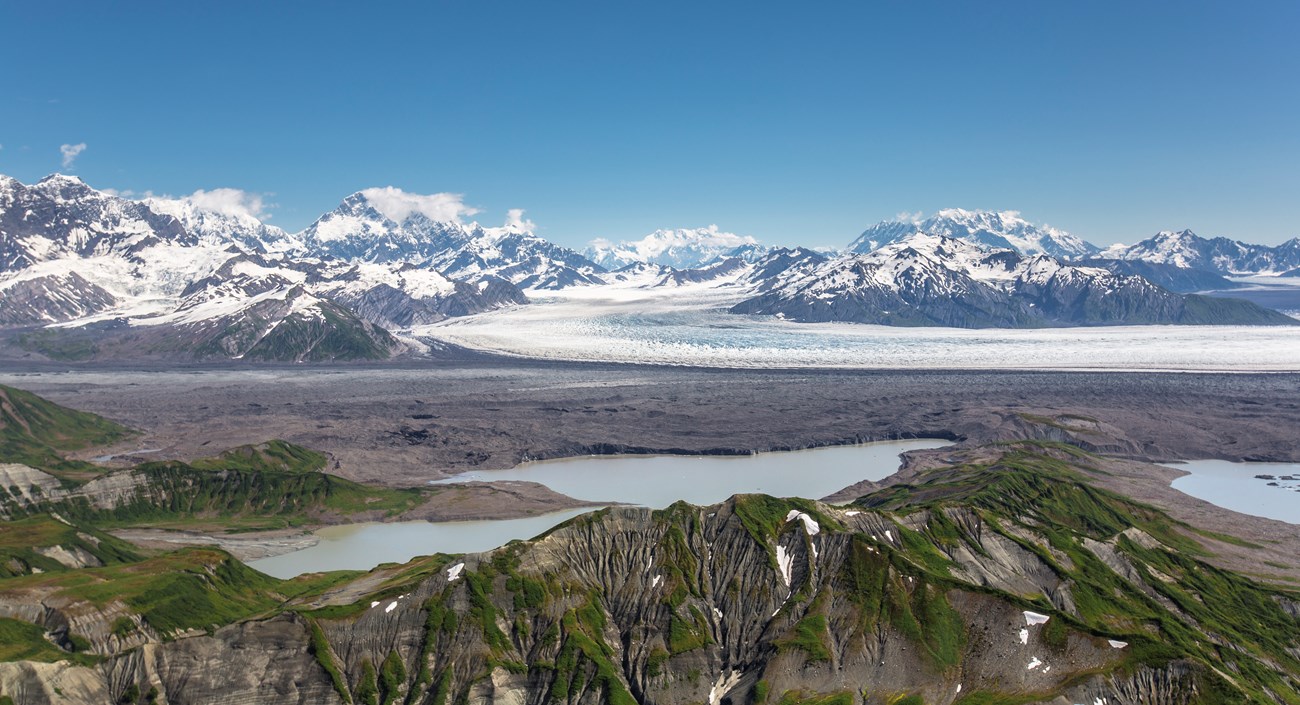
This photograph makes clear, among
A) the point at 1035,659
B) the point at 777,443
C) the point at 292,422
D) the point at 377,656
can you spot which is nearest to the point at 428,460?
the point at 292,422

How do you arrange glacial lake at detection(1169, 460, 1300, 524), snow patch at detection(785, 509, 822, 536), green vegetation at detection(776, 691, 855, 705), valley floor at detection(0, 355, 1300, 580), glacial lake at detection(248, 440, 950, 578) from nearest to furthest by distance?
green vegetation at detection(776, 691, 855, 705) → snow patch at detection(785, 509, 822, 536) → glacial lake at detection(248, 440, 950, 578) → glacial lake at detection(1169, 460, 1300, 524) → valley floor at detection(0, 355, 1300, 580)

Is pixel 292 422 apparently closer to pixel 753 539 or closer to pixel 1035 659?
pixel 753 539

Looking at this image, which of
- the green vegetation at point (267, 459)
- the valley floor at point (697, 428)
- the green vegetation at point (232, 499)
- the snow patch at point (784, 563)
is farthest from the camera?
the valley floor at point (697, 428)

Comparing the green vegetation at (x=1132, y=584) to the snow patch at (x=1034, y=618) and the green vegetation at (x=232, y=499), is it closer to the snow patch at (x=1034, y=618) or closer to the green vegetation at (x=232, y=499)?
the snow patch at (x=1034, y=618)

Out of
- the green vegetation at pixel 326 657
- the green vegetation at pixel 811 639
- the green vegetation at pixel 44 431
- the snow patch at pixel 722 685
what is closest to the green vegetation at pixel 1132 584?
the green vegetation at pixel 811 639

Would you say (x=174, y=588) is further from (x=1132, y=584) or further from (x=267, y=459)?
(x=1132, y=584)

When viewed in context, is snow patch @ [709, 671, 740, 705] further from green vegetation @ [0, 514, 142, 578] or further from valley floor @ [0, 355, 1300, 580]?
valley floor @ [0, 355, 1300, 580]

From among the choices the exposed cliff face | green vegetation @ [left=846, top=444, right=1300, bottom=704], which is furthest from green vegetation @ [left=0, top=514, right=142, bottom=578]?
green vegetation @ [left=846, top=444, right=1300, bottom=704]
